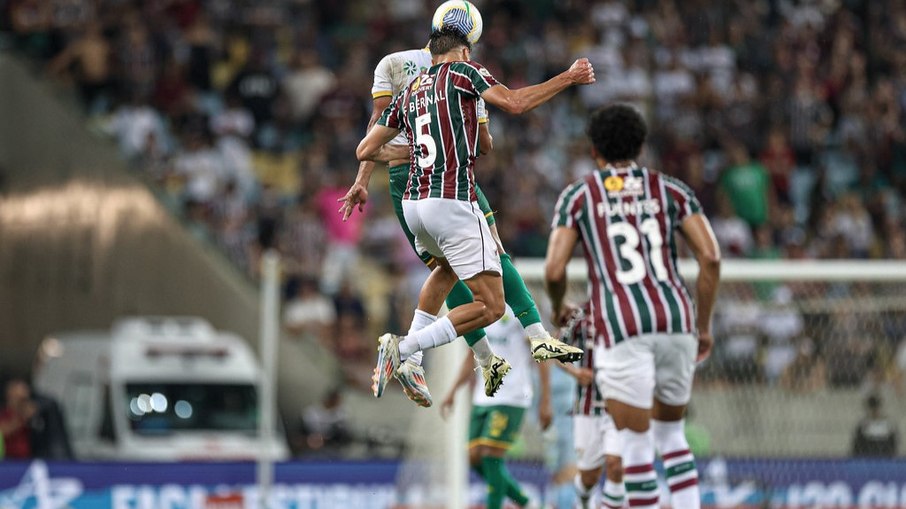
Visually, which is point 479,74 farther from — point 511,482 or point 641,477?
point 511,482

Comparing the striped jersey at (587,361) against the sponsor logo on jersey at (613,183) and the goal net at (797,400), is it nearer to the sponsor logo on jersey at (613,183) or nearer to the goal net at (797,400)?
the sponsor logo on jersey at (613,183)

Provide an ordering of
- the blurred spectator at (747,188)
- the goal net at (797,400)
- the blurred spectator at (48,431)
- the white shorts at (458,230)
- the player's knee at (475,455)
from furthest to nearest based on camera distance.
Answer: the blurred spectator at (747,188)
the blurred spectator at (48,431)
the goal net at (797,400)
the player's knee at (475,455)
the white shorts at (458,230)

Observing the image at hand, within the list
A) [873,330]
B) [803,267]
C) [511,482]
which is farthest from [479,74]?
[873,330]

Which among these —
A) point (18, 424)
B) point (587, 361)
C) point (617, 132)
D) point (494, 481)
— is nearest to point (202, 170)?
point (18, 424)

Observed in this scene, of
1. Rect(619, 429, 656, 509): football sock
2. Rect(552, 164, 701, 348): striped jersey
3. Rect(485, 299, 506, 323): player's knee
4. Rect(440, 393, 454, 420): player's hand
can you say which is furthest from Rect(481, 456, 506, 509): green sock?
Rect(485, 299, 506, 323): player's knee

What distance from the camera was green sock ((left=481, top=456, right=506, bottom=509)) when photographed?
38.0 feet

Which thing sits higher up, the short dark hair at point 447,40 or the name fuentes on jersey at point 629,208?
the short dark hair at point 447,40

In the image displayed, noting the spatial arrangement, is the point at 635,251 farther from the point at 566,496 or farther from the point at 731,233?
the point at 731,233

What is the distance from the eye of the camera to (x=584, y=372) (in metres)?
10.3

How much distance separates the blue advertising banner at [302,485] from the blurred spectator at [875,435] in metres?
0.12

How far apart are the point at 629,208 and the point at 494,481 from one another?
3.19 m

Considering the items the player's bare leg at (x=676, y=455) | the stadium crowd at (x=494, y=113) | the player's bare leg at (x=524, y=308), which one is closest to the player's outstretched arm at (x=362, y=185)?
the player's bare leg at (x=524, y=308)

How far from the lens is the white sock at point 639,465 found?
9180 millimetres

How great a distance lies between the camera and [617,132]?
9414 millimetres
